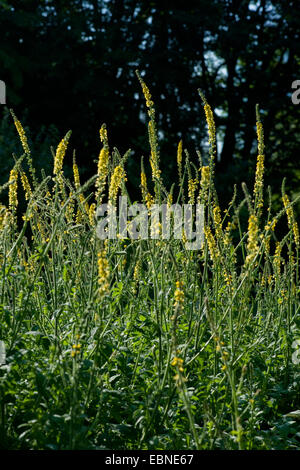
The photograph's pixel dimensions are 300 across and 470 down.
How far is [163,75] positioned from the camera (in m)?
14.2

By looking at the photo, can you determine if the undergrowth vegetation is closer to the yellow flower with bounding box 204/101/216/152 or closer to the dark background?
the yellow flower with bounding box 204/101/216/152

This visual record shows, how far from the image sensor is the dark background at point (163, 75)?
1300 cm

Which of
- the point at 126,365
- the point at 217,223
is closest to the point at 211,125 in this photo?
the point at 217,223

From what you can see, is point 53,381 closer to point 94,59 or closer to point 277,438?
point 277,438

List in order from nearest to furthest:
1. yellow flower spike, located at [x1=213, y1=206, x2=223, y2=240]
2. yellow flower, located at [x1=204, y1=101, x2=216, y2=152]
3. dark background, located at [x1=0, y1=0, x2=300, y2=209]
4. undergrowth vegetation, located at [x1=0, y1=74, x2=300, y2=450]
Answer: undergrowth vegetation, located at [x1=0, y1=74, x2=300, y2=450], yellow flower, located at [x1=204, y1=101, x2=216, y2=152], yellow flower spike, located at [x1=213, y1=206, x2=223, y2=240], dark background, located at [x1=0, y1=0, x2=300, y2=209]

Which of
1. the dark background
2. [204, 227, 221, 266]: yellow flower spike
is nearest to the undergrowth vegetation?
[204, 227, 221, 266]: yellow flower spike

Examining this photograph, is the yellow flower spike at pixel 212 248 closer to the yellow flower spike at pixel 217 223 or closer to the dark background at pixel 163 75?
the yellow flower spike at pixel 217 223

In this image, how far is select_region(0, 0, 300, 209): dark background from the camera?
1300 cm

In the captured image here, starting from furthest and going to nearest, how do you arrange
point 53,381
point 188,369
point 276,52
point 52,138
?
1. point 276,52
2. point 52,138
3. point 188,369
4. point 53,381

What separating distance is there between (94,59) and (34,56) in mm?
2103

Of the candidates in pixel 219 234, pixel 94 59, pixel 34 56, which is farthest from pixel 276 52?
pixel 219 234

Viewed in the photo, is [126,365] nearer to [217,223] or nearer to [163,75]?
[217,223]

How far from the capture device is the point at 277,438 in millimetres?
2609

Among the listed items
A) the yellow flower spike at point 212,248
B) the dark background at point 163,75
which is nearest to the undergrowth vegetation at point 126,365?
the yellow flower spike at point 212,248
